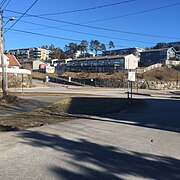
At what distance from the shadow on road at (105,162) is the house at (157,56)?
112361mm

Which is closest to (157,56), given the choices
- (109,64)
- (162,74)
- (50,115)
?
(109,64)

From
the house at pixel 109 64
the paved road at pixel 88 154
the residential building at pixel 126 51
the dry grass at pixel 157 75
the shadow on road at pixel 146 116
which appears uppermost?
the residential building at pixel 126 51

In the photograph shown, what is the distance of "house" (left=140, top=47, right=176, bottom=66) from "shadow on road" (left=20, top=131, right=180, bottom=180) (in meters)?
112

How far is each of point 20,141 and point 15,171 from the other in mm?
2796

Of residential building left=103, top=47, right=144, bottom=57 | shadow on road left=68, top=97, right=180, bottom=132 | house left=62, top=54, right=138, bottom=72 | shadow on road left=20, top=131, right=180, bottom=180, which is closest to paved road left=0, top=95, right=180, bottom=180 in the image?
shadow on road left=20, top=131, right=180, bottom=180

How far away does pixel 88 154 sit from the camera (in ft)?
24.3

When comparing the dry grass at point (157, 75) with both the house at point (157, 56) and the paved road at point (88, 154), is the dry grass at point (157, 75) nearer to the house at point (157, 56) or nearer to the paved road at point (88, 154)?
the house at point (157, 56)

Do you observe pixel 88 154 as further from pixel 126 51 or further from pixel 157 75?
pixel 126 51

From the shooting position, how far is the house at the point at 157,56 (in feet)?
392

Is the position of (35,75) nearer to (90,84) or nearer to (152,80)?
(90,84)

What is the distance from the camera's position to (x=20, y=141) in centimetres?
873

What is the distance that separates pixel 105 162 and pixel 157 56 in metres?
119

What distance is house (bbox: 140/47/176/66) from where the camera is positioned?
392ft

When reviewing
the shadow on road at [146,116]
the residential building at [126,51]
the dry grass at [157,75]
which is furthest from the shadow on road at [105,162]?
the residential building at [126,51]
